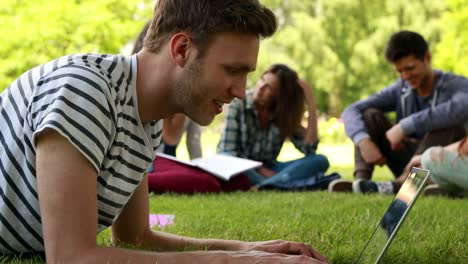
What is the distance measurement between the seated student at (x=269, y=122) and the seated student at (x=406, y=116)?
19.2 inches

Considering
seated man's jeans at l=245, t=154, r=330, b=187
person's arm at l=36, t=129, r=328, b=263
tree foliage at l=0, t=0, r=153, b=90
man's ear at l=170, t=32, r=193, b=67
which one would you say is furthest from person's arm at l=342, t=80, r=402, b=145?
tree foliage at l=0, t=0, r=153, b=90

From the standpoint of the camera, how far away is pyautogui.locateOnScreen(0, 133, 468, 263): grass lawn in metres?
2.83

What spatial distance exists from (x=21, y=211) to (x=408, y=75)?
4914mm

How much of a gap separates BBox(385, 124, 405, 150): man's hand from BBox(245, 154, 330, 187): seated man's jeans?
734 mm

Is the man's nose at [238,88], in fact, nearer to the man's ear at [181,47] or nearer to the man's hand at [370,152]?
the man's ear at [181,47]

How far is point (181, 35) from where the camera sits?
2064 millimetres

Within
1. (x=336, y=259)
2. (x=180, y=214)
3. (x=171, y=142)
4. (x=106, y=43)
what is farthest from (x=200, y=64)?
(x=106, y=43)

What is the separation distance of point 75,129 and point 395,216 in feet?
3.13

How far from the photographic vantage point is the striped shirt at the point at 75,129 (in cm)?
185

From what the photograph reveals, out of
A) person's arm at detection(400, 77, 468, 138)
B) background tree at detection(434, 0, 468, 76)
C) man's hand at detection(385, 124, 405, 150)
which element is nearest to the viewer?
person's arm at detection(400, 77, 468, 138)

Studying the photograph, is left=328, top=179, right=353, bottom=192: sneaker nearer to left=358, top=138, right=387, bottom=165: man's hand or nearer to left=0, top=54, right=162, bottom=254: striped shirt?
left=358, top=138, right=387, bottom=165: man's hand

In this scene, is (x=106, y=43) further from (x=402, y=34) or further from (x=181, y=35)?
(x=181, y=35)

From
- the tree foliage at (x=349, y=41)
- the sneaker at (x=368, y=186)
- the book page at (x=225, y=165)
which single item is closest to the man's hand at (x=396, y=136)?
the sneaker at (x=368, y=186)

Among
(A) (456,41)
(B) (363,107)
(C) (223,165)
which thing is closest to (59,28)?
(B) (363,107)
